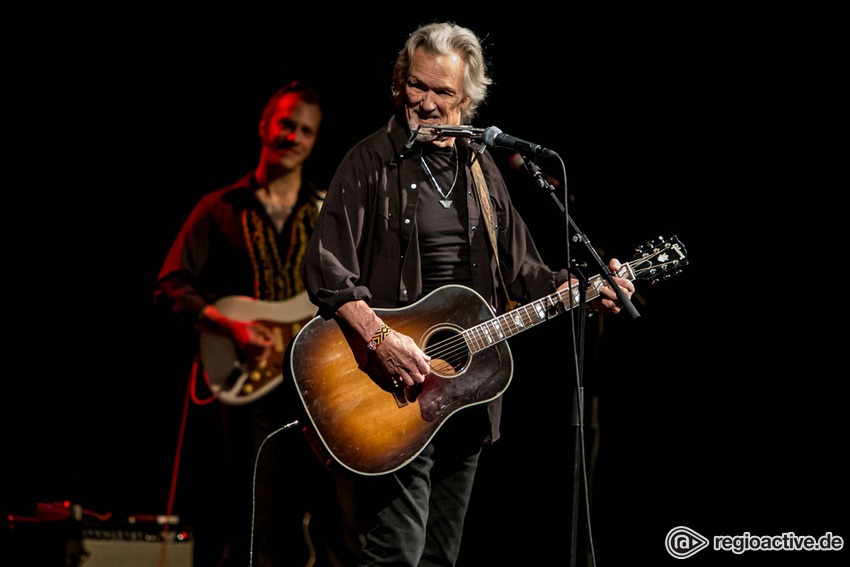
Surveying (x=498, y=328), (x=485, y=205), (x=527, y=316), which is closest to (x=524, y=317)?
A: (x=527, y=316)

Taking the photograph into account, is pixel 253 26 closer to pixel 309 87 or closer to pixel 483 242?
pixel 309 87

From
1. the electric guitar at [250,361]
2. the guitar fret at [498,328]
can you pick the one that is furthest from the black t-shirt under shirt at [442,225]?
the electric guitar at [250,361]

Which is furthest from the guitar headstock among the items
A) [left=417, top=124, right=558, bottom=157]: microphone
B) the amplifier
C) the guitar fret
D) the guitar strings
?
the amplifier

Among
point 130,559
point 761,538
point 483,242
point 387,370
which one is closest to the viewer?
point 387,370

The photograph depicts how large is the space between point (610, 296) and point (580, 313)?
1.53 ft

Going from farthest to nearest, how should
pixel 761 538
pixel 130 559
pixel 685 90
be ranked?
pixel 685 90
pixel 761 538
pixel 130 559

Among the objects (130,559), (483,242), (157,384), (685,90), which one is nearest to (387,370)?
(483,242)

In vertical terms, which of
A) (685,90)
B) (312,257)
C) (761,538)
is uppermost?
(685,90)

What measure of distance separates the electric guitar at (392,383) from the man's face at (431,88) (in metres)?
0.57

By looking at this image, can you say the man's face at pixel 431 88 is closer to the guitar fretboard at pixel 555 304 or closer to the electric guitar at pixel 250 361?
the guitar fretboard at pixel 555 304

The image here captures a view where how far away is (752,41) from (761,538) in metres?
2.48

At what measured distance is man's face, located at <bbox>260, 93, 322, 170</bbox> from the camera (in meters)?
4.05

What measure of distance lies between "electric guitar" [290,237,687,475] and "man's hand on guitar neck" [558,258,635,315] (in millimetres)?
280

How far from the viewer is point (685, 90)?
3.92 metres
